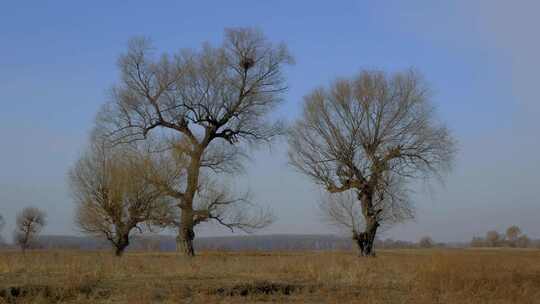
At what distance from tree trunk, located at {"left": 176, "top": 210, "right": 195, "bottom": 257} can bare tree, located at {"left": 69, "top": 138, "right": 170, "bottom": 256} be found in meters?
1.72

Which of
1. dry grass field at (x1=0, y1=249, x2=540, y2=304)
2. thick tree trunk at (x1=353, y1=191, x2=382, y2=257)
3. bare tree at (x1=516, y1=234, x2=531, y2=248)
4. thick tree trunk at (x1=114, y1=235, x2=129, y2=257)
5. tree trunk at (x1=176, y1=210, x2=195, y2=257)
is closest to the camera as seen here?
dry grass field at (x1=0, y1=249, x2=540, y2=304)

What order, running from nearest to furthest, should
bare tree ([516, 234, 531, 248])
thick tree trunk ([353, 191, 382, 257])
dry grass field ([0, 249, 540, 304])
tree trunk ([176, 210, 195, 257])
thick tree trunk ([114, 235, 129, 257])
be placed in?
1. dry grass field ([0, 249, 540, 304])
2. tree trunk ([176, 210, 195, 257])
3. thick tree trunk ([353, 191, 382, 257])
4. thick tree trunk ([114, 235, 129, 257])
5. bare tree ([516, 234, 531, 248])

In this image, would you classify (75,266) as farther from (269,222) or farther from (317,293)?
(269,222)

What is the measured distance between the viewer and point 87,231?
3064 centimetres

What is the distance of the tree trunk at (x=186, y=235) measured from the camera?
27734 mm

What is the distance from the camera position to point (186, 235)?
92.1 ft

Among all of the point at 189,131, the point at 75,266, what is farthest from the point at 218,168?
the point at 75,266

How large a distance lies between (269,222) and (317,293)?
60.4 feet

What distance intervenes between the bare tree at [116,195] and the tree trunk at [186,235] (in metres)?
1.72

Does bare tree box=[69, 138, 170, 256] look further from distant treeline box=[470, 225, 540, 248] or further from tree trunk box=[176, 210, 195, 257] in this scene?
distant treeline box=[470, 225, 540, 248]

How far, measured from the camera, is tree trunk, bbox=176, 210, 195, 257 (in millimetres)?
27734

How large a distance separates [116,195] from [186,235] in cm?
429

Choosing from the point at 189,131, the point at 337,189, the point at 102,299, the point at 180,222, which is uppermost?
the point at 189,131

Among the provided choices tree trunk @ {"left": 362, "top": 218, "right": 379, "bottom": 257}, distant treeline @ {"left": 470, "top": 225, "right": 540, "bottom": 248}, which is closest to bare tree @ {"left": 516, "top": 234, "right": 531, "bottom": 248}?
distant treeline @ {"left": 470, "top": 225, "right": 540, "bottom": 248}
